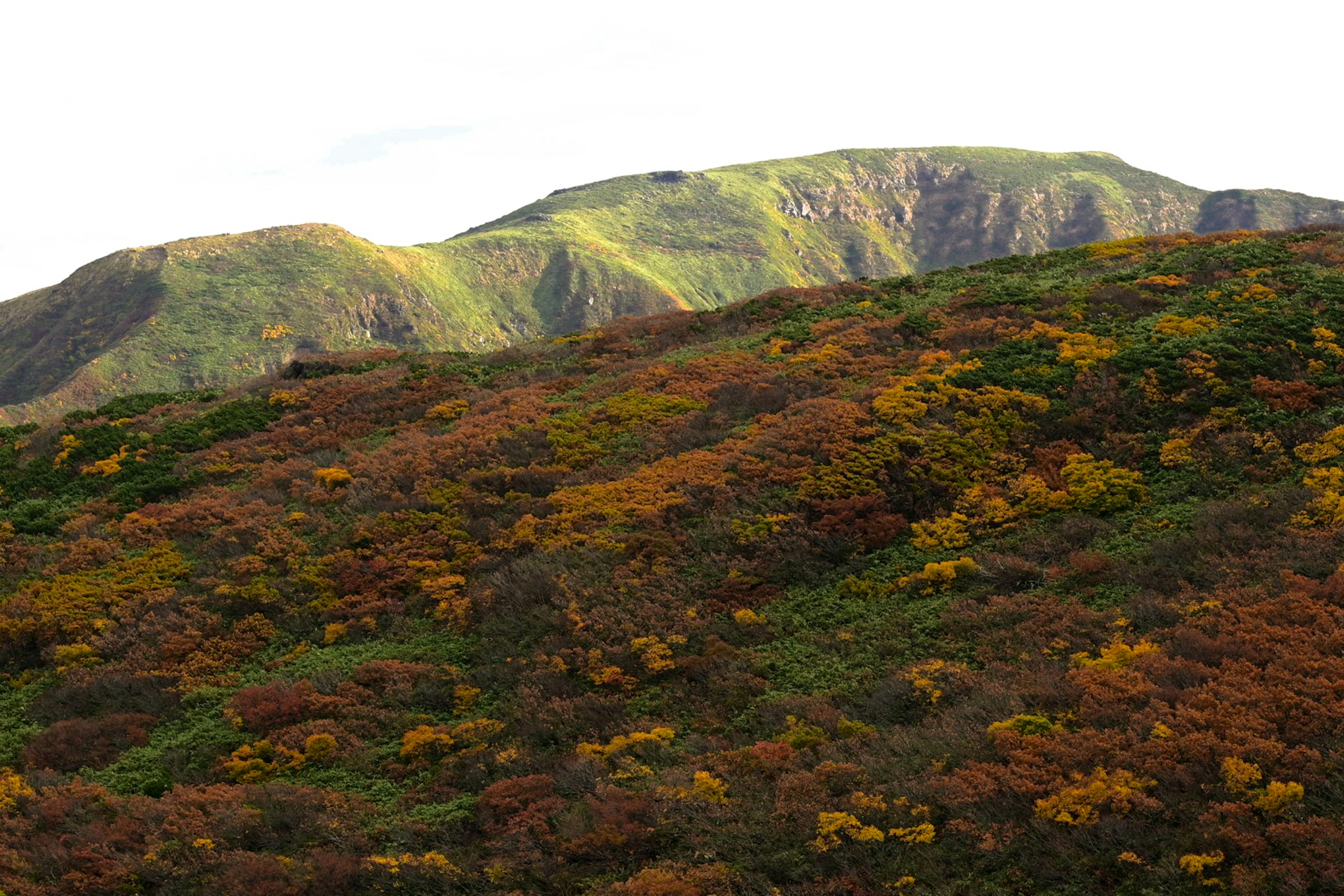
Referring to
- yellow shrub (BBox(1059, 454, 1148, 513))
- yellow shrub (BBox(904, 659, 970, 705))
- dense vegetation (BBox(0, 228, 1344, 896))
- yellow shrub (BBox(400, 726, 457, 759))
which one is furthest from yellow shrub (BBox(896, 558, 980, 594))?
yellow shrub (BBox(400, 726, 457, 759))

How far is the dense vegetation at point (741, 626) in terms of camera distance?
9805mm

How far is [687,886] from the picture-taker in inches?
371

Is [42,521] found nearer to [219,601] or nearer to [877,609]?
[219,601]

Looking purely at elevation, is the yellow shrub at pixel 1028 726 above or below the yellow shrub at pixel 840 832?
above

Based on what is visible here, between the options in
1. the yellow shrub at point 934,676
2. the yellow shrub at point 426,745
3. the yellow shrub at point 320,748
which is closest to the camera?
the yellow shrub at point 934,676

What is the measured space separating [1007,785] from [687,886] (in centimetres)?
391

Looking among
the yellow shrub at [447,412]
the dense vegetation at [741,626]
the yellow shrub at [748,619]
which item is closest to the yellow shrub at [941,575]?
the dense vegetation at [741,626]

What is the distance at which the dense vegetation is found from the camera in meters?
9.80

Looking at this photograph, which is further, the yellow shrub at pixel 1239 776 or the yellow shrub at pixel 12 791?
the yellow shrub at pixel 12 791

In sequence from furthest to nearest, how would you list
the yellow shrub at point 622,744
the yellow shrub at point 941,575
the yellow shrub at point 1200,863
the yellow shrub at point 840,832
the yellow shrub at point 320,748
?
the yellow shrub at point 941,575 → the yellow shrub at point 320,748 → the yellow shrub at point 622,744 → the yellow shrub at point 840,832 → the yellow shrub at point 1200,863

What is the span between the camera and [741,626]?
15.6 m

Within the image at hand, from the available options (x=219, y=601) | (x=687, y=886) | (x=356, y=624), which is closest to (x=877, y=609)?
(x=687, y=886)

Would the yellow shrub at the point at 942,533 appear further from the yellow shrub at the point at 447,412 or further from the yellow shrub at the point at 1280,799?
the yellow shrub at the point at 447,412

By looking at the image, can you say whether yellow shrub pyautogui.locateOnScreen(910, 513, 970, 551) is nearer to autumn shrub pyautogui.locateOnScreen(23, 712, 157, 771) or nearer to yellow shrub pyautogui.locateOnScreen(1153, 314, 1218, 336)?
yellow shrub pyautogui.locateOnScreen(1153, 314, 1218, 336)
